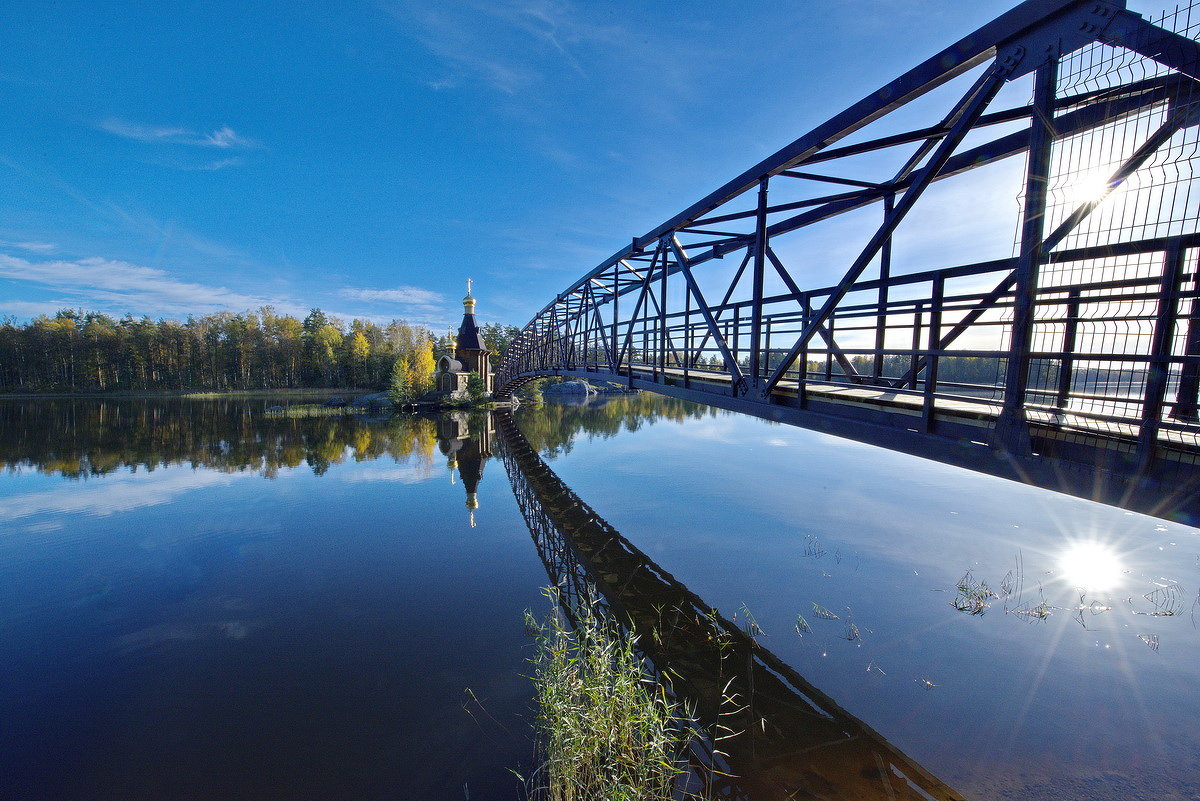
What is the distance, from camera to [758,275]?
6688 mm

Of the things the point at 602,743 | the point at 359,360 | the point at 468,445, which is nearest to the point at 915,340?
the point at 602,743

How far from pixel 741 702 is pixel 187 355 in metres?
83.3

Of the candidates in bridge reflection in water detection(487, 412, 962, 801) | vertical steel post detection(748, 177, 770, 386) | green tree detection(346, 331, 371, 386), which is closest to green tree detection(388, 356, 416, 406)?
green tree detection(346, 331, 371, 386)

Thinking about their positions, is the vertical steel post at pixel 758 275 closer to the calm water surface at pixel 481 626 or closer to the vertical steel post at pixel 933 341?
the vertical steel post at pixel 933 341

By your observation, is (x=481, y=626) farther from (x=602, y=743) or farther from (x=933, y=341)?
(x=933, y=341)

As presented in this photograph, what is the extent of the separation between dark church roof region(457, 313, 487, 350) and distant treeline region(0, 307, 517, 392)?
56.8ft

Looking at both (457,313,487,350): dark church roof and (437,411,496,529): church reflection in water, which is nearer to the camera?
(437,411,496,529): church reflection in water

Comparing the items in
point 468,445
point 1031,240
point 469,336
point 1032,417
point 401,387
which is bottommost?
point 468,445

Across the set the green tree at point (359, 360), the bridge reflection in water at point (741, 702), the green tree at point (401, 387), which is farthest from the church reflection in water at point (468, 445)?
the green tree at point (359, 360)

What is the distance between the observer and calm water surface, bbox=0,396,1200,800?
4.28m

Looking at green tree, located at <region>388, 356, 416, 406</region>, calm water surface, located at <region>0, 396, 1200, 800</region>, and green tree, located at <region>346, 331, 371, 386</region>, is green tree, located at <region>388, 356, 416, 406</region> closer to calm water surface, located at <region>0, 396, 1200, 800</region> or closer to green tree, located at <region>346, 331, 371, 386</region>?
calm water surface, located at <region>0, 396, 1200, 800</region>

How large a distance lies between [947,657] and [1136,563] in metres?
5.99

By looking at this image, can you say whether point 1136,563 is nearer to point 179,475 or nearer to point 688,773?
point 688,773

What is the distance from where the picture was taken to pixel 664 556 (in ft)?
29.0
